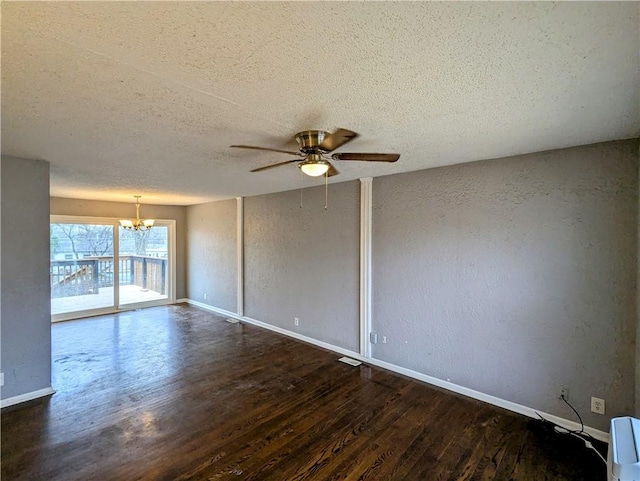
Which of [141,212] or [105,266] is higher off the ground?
[141,212]

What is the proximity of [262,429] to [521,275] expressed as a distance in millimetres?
2710

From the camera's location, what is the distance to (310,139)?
2.11 metres

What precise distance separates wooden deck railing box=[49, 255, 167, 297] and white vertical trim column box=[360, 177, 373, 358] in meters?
5.46

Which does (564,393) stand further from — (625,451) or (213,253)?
(213,253)

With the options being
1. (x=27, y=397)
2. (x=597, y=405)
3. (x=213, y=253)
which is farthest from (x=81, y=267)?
(x=597, y=405)

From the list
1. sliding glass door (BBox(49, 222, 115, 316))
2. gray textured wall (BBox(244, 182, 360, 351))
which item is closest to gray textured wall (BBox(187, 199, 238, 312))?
gray textured wall (BBox(244, 182, 360, 351))

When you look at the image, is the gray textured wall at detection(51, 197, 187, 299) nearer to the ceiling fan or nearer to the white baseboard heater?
the ceiling fan

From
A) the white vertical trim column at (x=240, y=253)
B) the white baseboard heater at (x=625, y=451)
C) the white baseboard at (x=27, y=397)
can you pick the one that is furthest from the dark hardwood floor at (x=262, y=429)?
the white vertical trim column at (x=240, y=253)

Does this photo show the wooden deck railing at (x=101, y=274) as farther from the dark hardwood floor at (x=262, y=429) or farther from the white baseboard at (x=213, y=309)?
the dark hardwood floor at (x=262, y=429)

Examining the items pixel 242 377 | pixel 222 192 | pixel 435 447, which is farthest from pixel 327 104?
pixel 222 192

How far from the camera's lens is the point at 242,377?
11.4ft

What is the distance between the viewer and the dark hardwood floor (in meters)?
2.08

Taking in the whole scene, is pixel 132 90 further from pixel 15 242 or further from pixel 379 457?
pixel 379 457

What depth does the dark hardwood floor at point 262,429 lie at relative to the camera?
82.0 inches
